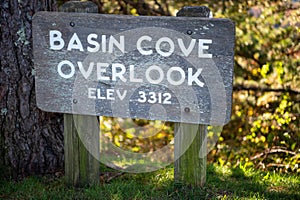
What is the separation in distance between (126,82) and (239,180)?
58.4 inches

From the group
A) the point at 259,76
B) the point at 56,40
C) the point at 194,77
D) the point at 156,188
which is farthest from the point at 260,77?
the point at 56,40

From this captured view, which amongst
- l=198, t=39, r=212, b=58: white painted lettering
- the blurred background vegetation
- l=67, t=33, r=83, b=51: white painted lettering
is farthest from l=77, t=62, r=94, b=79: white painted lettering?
the blurred background vegetation

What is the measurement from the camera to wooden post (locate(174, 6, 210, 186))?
3.24m

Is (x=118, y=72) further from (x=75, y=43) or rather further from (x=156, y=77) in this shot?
(x=75, y=43)

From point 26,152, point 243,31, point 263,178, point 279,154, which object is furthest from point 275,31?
point 26,152

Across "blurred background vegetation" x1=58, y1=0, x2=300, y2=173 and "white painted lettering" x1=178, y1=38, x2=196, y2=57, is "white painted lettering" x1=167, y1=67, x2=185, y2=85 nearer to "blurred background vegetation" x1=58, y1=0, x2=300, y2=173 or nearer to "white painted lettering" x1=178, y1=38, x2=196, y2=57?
"white painted lettering" x1=178, y1=38, x2=196, y2=57

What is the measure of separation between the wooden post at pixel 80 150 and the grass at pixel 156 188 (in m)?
0.08

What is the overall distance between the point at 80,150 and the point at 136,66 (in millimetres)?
837

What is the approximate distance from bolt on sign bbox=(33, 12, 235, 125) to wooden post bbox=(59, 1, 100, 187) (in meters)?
0.13

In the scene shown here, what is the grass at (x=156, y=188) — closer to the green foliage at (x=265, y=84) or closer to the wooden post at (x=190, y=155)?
→ the wooden post at (x=190, y=155)

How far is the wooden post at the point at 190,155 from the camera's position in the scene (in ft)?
10.6

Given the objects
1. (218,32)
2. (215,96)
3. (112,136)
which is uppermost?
(218,32)

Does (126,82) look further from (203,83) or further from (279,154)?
(279,154)

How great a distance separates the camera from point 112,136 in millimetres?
6938
